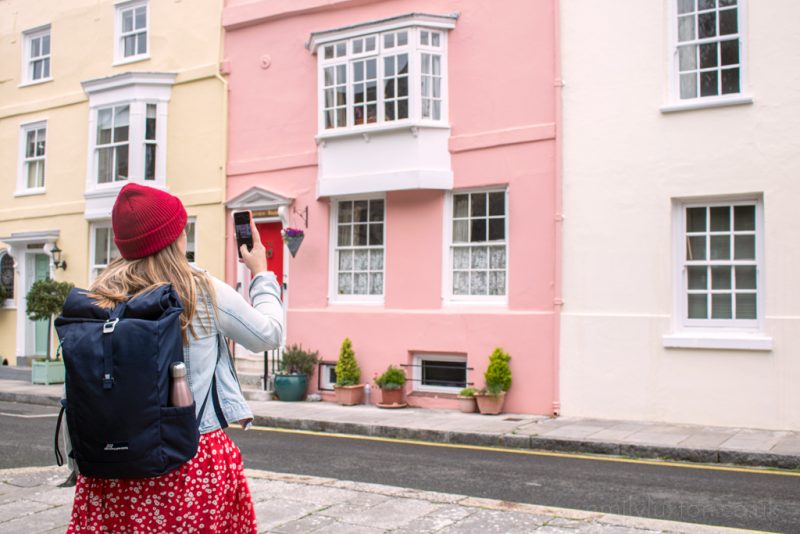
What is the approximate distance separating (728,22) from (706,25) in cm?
30

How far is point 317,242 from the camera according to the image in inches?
601

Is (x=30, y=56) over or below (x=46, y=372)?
over

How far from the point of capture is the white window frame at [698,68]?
37.7 feet

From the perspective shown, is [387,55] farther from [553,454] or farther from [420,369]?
[553,454]

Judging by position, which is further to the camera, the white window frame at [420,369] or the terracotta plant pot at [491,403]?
the white window frame at [420,369]

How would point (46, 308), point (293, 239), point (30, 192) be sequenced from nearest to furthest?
point (293, 239) → point (46, 308) → point (30, 192)

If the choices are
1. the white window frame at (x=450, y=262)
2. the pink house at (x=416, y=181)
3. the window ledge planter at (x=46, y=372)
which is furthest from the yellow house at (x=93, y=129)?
the white window frame at (x=450, y=262)

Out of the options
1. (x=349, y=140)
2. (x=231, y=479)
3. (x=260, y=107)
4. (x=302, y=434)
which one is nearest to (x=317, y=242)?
(x=349, y=140)

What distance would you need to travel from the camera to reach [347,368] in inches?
560

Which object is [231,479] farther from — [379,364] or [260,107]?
[260,107]

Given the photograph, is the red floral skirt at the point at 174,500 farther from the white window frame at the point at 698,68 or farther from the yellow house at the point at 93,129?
the yellow house at the point at 93,129

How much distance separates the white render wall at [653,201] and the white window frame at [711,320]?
0.45ft

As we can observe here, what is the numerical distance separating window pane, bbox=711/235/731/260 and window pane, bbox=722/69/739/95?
79.3 inches

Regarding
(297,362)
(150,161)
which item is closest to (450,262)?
(297,362)
